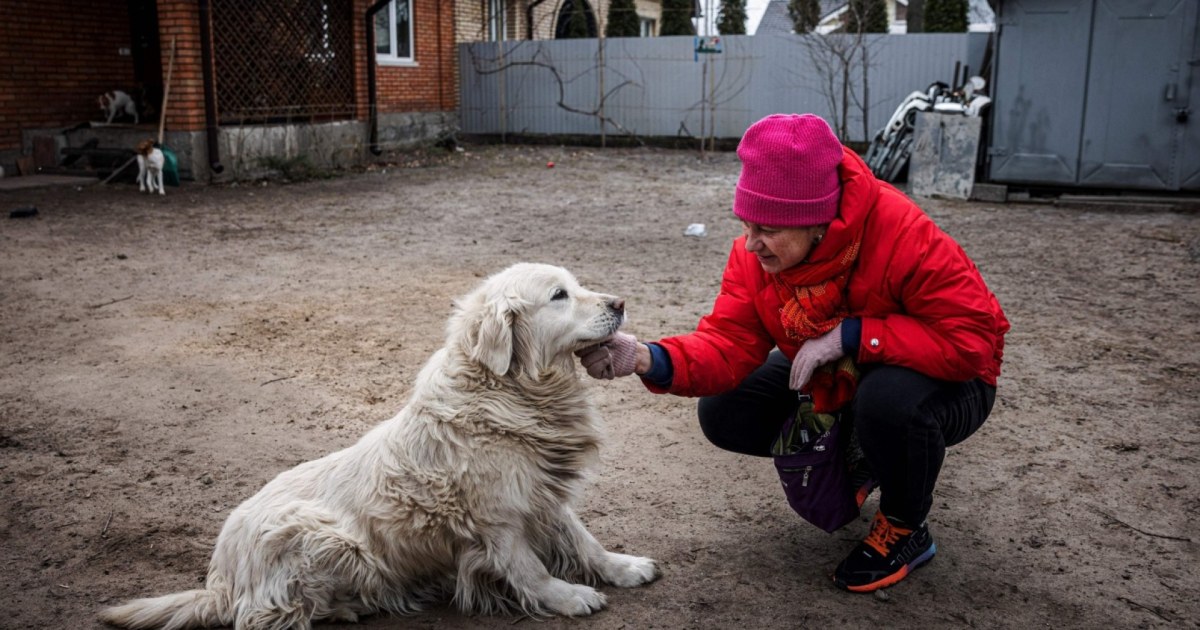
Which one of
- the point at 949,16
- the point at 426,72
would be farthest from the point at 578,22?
the point at 949,16

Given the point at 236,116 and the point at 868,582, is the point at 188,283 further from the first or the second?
the point at 236,116

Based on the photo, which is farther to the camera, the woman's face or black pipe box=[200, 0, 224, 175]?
black pipe box=[200, 0, 224, 175]

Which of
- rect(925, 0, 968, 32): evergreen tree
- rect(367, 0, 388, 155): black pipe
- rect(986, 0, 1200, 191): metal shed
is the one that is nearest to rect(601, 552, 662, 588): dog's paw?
rect(986, 0, 1200, 191): metal shed

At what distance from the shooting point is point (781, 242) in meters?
2.64

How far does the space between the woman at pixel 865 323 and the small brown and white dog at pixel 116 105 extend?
13.6 meters

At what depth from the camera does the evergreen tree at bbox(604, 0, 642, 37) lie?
2570cm

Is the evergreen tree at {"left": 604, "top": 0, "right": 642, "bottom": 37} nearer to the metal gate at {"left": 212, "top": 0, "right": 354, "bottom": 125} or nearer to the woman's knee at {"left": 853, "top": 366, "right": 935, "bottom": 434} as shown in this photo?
the metal gate at {"left": 212, "top": 0, "right": 354, "bottom": 125}

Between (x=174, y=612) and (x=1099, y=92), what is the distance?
11.5 m

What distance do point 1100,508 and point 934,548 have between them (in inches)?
30.9

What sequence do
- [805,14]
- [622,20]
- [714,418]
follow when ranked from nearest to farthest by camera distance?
[714,418]
[805,14]
[622,20]

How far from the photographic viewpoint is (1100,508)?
3279 mm

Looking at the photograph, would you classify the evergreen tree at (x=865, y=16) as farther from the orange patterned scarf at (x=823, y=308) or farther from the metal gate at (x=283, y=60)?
the orange patterned scarf at (x=823, y=308)

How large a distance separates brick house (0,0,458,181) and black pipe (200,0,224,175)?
0.01 m

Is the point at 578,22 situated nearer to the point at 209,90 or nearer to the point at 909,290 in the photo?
the point at 209,90
